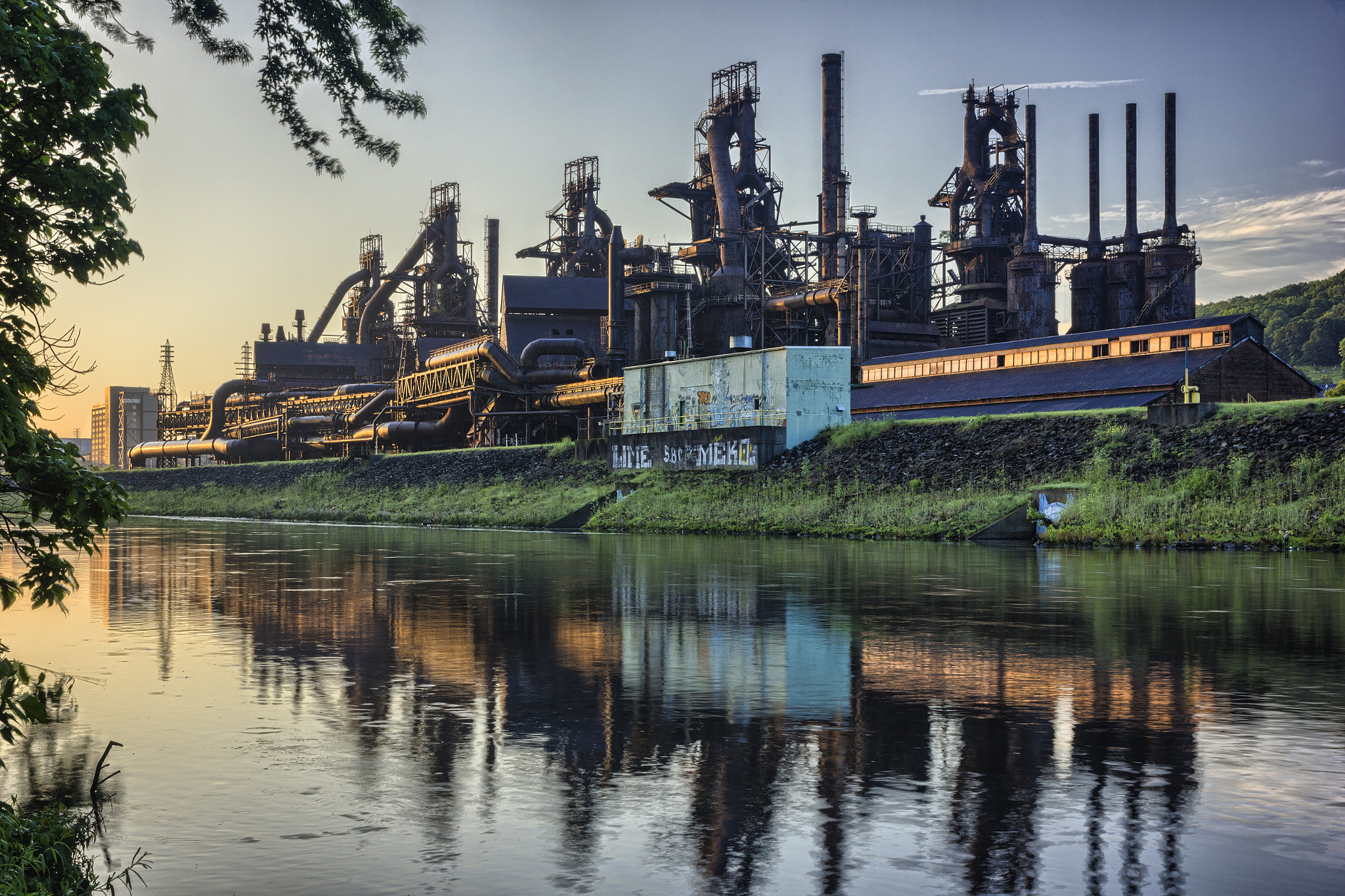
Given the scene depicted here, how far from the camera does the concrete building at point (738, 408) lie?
5184 centimetres

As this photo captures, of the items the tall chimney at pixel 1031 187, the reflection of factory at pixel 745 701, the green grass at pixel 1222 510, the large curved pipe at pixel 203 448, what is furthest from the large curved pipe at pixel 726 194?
the reflection of factory at pixel 745 701

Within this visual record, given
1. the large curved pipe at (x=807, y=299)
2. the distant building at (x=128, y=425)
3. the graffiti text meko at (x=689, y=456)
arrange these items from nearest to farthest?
1. the graffiti text meko at (x=689, y=456)
2. the large curved pipe at (x=807, y=299)
3. the distant building at (x=128, y=425)

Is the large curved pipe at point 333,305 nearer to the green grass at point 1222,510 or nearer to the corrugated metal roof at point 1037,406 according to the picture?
the corrugated metal roof at point 1037,406

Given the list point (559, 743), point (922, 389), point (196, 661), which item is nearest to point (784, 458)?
point (922, 389)

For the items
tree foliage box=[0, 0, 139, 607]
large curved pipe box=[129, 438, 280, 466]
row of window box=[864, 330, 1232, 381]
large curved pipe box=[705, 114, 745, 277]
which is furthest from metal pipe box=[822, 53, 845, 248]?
tree foliage box=[0, 0, 139, 607]

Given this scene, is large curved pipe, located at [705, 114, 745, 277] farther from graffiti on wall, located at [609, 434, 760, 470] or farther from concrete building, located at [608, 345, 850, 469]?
graffiti on wall, located at [609, 434, 760, 470]

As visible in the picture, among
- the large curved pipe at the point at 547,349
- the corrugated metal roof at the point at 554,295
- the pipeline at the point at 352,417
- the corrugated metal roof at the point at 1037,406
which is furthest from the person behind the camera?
the corrugated metal roof at the point at 554,295

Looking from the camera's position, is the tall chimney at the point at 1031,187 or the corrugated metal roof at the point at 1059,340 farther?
the tall chimney at the point at 1031,187

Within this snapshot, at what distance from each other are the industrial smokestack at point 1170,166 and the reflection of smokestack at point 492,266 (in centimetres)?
5669

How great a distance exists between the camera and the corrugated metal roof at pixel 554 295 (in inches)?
3748

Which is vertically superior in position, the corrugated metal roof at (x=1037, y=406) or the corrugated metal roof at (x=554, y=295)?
the corrugated metal roof at (x=554, y=295)

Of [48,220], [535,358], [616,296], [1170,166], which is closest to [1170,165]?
[1170,166]

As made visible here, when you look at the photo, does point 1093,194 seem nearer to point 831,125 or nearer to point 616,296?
point 831,125

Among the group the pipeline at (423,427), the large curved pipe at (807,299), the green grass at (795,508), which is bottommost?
the green grass at (795,508)
